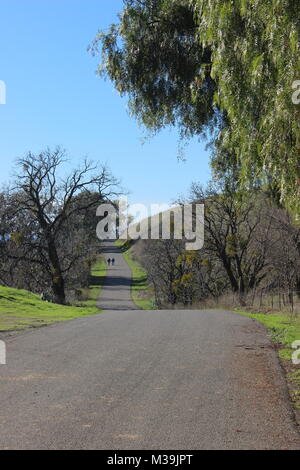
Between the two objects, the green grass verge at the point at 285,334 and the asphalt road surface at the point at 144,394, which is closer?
the asphalt road surface at the point at 144,394

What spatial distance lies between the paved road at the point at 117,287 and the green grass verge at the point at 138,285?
0.62m

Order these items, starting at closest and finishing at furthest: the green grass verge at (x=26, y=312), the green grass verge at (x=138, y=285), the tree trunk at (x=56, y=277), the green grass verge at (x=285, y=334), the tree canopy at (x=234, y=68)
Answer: the tree canopy at (x=234, y=68)
the green grass verge at (x=285, y=334)
the green grass verge at (x=26, y=312)
the tree trunk at (x=56, y=277)
the green grass verge at (x=138, y=285)

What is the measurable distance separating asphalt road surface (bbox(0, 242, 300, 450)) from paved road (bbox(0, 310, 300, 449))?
12 mm

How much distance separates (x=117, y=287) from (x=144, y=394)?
5639 cm

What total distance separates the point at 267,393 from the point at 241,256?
33.0m

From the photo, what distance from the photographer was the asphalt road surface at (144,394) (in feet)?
18.2

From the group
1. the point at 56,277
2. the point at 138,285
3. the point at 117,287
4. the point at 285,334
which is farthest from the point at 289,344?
the point at 138,285

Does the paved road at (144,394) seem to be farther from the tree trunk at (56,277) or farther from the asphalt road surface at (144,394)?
the tree trunk at (56,277)

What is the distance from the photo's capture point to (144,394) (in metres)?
7.36

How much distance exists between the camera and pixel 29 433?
5672 mm

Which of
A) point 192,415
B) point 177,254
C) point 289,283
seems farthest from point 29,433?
point 177,254

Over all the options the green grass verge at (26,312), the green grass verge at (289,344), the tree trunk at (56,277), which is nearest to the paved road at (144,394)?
the green grass verge at (289,344)
